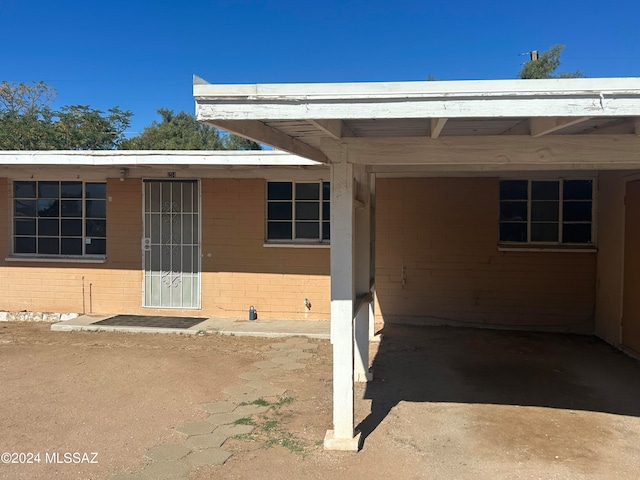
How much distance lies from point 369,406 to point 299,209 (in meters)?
4.49

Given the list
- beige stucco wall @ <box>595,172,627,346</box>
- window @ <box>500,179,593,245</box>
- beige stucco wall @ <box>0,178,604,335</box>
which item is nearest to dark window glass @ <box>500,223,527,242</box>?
window @ <box>500,179,593,245</box>

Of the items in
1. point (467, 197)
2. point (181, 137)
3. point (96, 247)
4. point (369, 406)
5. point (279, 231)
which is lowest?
point (369, 406)

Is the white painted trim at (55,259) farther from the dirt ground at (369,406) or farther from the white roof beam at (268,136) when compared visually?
the white roof beam at (268,136)

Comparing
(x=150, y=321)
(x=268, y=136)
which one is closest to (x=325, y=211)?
(x=150, y=321)

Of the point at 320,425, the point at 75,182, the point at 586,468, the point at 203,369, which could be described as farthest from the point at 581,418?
the point at 75,182

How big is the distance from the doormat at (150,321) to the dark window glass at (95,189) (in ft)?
7.28

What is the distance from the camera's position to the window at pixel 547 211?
26.8ft

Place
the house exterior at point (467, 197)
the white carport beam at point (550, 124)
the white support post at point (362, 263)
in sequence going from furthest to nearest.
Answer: the white support post at point (362, 263) → the white carport beam at point (550, 124) → the house exterior at point (467, 197)

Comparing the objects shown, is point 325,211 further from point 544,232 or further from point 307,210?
point 544,232

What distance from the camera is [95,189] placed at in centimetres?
919

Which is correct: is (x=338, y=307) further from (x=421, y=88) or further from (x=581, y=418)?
(x=581, y=418)

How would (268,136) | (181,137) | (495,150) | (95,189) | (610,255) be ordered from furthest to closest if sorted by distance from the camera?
(181,137) < (95,189) < (610,255) < (495,150) < (268,136)

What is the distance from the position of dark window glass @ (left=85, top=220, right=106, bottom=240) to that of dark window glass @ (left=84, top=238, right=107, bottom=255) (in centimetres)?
9

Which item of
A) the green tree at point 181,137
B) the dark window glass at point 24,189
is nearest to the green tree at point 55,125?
the green tree at point 181,137
